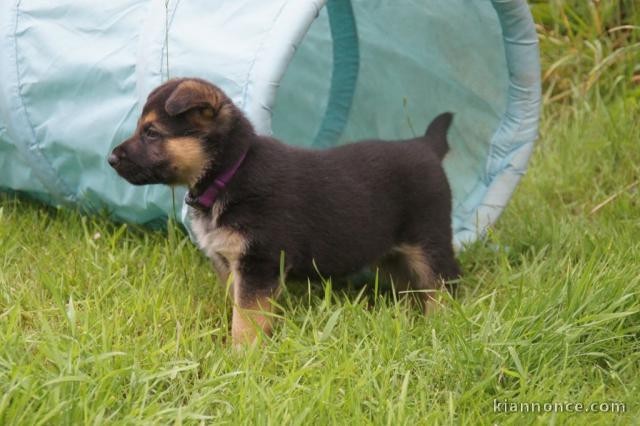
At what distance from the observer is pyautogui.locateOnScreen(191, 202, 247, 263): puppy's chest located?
11.8 ft

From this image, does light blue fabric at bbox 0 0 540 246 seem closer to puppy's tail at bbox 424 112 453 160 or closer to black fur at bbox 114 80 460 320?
black fur at bbox 114 80 460 320

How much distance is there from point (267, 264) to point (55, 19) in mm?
1834

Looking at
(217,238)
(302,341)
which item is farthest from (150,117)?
(302,341)

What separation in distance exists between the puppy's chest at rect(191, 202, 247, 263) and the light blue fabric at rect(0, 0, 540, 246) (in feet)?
1.51

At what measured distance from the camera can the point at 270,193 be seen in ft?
12.0

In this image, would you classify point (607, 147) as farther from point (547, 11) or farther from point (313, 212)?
point (313, 212)

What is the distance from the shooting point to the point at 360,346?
3320 millimetres

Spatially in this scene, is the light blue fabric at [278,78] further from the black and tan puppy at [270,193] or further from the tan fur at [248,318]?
the tan fur at [248,318]

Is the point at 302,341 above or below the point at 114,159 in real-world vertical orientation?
below

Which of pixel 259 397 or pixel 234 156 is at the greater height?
pixel 234 156

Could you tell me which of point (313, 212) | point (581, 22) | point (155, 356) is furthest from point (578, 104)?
point (155, 356)

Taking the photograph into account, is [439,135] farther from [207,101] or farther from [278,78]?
[207,101]

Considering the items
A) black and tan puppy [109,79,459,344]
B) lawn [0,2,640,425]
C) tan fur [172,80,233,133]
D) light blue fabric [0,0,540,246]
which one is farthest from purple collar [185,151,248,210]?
lawn [0,2,640,425]

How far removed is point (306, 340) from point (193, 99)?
0.99m
